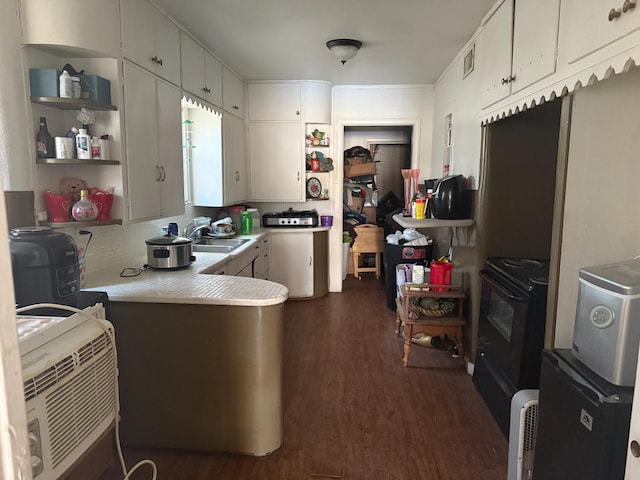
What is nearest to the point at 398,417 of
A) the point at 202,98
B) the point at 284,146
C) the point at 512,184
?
the point at 512,184

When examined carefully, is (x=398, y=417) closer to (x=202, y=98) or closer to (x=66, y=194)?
(x=66, y=194)

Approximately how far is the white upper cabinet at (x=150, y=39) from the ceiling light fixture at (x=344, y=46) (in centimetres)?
112

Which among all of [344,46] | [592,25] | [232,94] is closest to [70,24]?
[344,46]

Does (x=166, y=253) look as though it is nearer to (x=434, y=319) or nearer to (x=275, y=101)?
(x=434, y=319)

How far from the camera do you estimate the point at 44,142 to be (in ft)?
6.48

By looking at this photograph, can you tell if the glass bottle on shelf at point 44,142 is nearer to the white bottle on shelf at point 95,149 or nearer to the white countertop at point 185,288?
the white bottle on shelf at point 95,149

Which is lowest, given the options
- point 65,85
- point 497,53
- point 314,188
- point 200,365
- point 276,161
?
point 200,365

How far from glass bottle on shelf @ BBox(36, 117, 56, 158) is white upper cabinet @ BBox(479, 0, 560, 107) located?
90.8 inches

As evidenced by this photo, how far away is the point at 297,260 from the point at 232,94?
1858 millimetres

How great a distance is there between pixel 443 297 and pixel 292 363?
1249 mm

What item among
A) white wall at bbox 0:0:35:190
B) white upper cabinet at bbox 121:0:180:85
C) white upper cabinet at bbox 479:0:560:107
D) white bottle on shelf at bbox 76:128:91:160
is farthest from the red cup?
white wall at bbox 0:0:35:190

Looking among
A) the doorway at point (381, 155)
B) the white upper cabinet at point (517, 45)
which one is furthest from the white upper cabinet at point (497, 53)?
the doorway at point (381, 155)

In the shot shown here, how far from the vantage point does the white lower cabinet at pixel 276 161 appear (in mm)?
4703

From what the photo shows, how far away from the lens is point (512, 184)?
2.75 m
